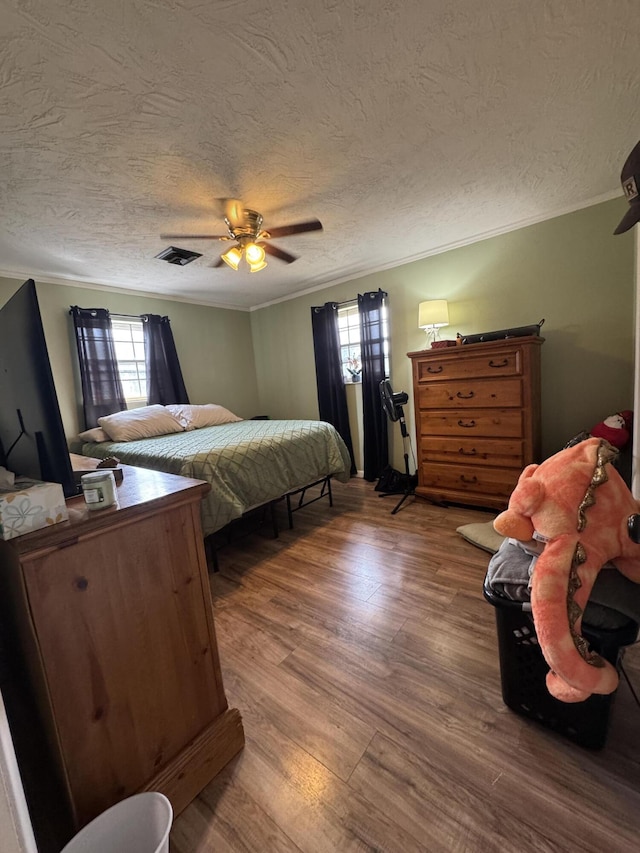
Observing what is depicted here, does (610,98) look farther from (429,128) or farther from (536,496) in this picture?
(536,496)

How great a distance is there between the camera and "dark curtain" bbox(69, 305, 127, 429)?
3201 mm

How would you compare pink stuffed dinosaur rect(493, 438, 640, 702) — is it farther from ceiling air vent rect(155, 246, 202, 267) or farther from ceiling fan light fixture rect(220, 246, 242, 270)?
ceiling air vent rect(155, 246, 202, 267)

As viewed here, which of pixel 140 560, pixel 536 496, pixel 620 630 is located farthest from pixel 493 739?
pixel 140 560

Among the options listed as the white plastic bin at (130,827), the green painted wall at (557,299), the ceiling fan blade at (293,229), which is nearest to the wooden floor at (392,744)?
the white plastic bin at (130,827)

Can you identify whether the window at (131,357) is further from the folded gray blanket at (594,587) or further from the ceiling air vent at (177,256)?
the folded gray blanket at (594,587)

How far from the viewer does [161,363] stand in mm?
3771

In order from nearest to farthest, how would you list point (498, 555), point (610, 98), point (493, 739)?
point (493, 739) → point (498, 555) → point (610, 98)

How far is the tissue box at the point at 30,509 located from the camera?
69 centimetres

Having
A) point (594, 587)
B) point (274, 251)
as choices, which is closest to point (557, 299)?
point (274, 251)

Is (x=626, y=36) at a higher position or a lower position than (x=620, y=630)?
higher

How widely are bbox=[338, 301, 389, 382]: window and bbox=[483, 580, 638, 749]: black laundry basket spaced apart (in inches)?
121

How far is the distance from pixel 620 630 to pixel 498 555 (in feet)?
1.15

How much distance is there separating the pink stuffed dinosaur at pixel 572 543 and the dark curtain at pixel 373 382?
2.58 metres

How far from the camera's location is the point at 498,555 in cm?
118
